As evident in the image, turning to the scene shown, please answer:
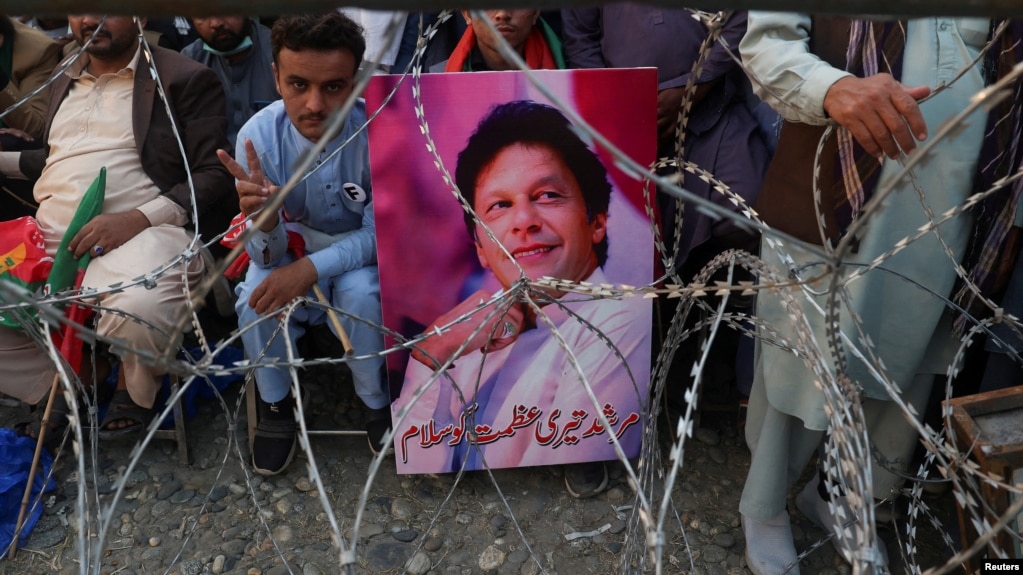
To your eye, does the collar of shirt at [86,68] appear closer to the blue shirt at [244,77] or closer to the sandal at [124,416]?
the blue shirt at [244,77]

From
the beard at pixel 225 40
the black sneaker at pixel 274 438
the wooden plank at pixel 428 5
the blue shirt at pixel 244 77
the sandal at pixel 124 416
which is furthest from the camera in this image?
the blue shirt at pixel 244 77

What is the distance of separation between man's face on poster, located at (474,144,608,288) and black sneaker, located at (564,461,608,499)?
703mm

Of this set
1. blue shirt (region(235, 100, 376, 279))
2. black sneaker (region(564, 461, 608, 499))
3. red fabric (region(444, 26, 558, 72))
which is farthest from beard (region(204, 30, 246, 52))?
black sneaker (region(564, 461, 608, 499))

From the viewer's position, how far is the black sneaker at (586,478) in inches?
113

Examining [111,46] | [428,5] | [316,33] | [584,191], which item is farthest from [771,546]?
[111,46]

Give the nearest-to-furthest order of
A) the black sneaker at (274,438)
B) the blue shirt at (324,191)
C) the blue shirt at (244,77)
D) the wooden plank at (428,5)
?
1. the wooden plank at (428,5)
2. the blue shirt at (324,191)
3. the black sneaker at (274,438)
4. the blue shirt at (244,77)

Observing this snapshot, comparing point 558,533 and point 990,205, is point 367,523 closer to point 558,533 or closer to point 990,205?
point 558,533

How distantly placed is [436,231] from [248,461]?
1217 mm

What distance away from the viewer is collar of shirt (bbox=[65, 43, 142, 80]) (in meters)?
3.11

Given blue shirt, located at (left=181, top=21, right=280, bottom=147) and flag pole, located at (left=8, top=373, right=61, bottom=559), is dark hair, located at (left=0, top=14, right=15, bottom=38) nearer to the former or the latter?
blue shirt, located at (left=181, top=21, right=280, bottom=147)

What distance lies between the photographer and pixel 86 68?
125 inches

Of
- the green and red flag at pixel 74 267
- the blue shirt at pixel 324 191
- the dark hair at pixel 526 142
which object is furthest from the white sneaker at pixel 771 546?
the green and red flag at pixel 74 267

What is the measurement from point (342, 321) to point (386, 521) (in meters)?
0.69

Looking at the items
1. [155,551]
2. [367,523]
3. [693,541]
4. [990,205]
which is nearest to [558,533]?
[693,541]
